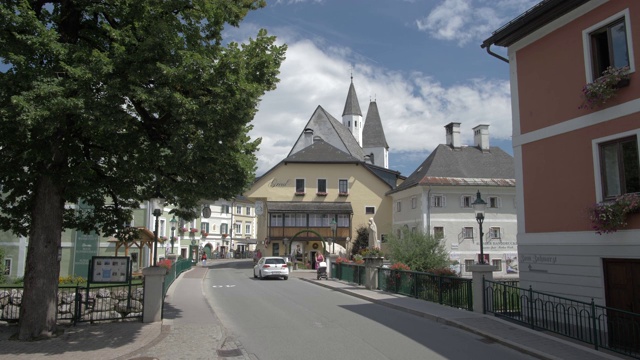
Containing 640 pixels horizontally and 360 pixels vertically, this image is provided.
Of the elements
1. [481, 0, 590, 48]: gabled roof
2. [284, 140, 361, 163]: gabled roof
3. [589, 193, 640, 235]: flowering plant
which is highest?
[284, 140, 361, 163]: gabled roof

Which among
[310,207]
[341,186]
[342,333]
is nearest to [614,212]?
[342,333]

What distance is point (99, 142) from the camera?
10.3 m

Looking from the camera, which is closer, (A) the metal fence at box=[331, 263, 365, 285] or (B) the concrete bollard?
(B) the concrete bollard

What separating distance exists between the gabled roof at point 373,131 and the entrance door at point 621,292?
254 feet

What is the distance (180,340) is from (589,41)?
11.9 metres

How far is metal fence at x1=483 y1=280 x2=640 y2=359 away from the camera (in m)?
9.47

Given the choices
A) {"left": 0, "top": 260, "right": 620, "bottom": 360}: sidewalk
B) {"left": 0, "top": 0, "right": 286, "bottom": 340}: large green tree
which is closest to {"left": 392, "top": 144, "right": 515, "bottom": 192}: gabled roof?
{"left": 0, "top": 260, "right": 620, "bottom": 360}: sidewalk

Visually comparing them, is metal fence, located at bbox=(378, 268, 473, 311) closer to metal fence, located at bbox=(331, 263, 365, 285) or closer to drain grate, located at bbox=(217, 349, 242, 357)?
metal fence, located at bbox=(331, 263, 365, 285)

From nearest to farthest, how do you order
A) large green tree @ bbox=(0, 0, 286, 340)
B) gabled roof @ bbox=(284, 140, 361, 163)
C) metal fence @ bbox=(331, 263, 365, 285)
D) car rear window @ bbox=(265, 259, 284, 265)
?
large green tree @ bbox=(0, 0, 286, 340) < metal fence @ bbox=(331, 263, 365, 285) < car rear window @ bbox=(265, 259, 284, 265) < gabled roof @ bbox=(284, 140, 361, 163)

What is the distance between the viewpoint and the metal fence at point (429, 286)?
14.6 meters

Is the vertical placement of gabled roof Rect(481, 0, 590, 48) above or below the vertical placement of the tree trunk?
above

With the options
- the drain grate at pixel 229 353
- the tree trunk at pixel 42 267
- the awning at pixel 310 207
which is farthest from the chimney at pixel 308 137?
the drain grate at pixel 229 353

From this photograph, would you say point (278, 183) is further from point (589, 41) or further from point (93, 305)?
point (589, 41)

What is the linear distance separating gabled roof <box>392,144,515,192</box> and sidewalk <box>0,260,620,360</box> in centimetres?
3124
